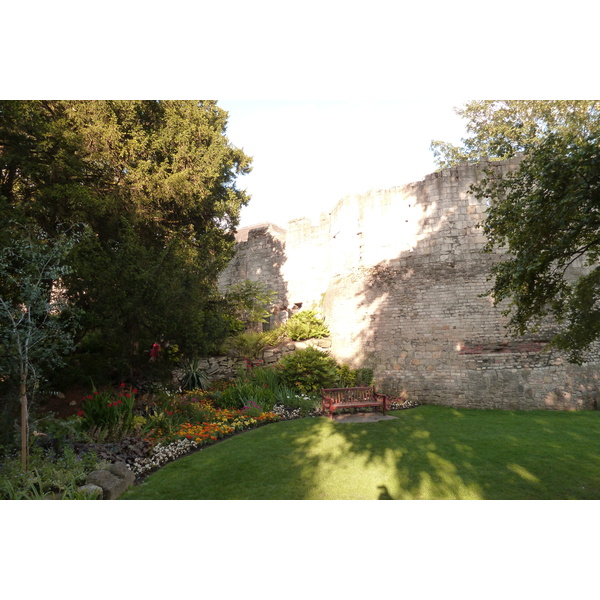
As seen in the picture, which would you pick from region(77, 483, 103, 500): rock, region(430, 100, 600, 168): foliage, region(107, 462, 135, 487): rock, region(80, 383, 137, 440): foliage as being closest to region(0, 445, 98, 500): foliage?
region(77, 483, 103, 500): rock

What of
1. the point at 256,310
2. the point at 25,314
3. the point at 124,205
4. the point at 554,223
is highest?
the point at 124,205

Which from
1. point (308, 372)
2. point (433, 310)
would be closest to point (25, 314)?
point (308, 372)

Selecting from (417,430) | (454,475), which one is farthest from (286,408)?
(454,475)

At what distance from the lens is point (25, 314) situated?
4.68 metres

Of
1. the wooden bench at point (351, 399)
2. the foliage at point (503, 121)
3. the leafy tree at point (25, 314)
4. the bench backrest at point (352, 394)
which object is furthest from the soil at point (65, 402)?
the foliage at point (503, 121)

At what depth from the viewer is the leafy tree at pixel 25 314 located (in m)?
4.28

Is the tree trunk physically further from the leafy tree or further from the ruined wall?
the ruined wall

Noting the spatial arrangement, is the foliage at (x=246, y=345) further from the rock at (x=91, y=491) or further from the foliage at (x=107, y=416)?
the rock at (x=91, y=491)

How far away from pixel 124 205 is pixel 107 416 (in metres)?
3.97

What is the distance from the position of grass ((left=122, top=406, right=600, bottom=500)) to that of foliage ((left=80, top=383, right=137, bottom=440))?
4.21 ft

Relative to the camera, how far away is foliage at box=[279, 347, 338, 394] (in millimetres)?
9445

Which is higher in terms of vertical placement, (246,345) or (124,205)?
(124,205)

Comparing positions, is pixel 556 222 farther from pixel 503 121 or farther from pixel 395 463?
pixel 503 121

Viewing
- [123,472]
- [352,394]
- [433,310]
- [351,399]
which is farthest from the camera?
[433,310]
